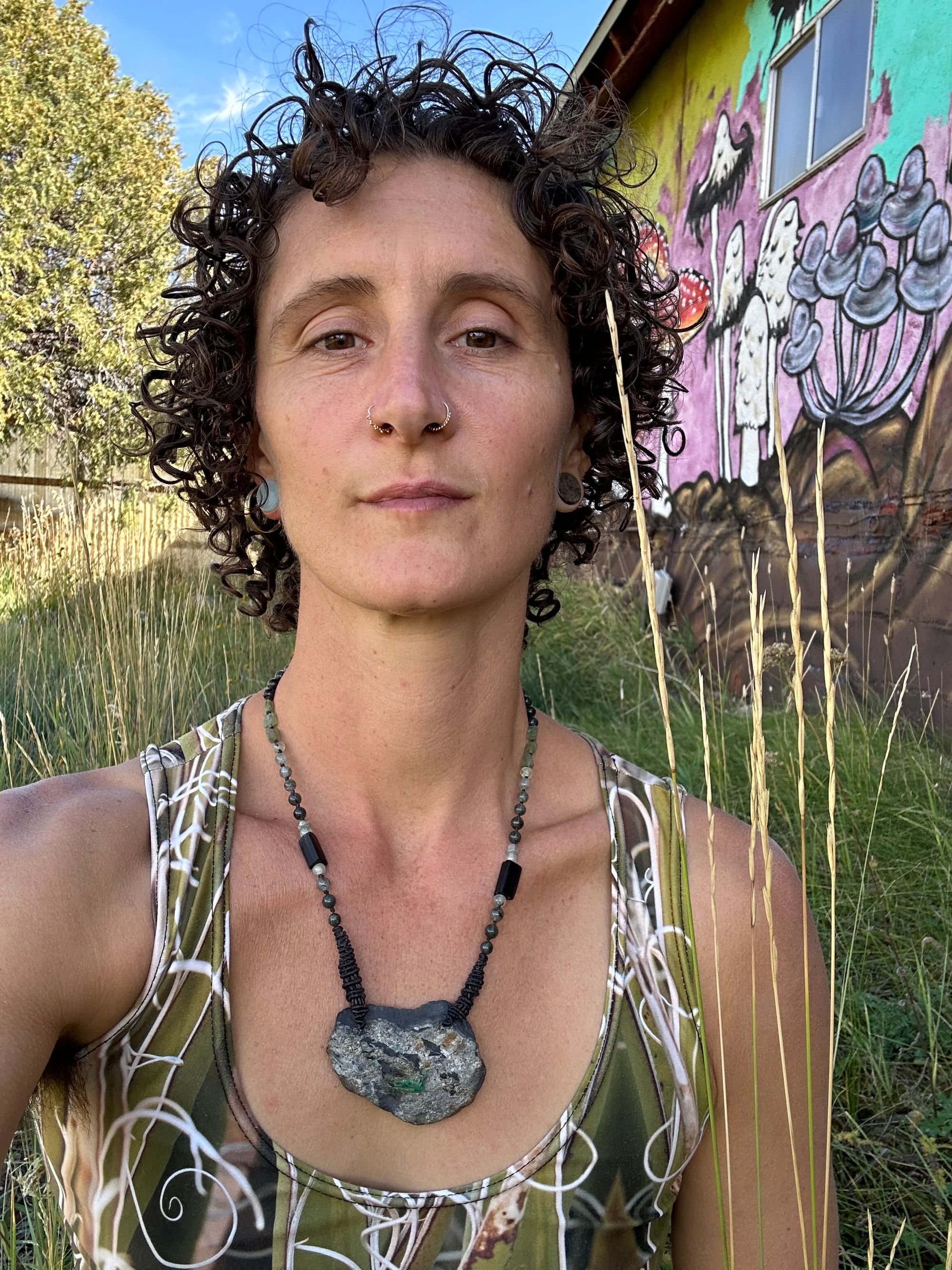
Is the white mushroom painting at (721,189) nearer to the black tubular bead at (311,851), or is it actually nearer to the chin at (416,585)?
the chin at (416,585)

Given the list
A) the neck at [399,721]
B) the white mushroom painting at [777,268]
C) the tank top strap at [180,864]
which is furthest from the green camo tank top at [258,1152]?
the white mushroom painting at [777,268]

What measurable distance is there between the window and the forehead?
4541 millimetres

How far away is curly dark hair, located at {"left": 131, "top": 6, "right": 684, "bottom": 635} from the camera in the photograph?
1610 millimetres

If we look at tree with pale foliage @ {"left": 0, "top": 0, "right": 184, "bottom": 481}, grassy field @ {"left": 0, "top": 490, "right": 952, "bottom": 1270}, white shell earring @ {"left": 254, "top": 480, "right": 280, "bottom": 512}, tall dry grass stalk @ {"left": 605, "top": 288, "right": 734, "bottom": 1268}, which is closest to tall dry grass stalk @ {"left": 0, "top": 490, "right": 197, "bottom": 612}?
grassy field @ {"left": 0, "top": 490, "right": 952, "bottom": 1270}

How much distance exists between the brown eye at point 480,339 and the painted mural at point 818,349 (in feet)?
3.19

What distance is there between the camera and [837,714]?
4.02 metres

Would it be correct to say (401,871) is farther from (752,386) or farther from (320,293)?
(752,386)

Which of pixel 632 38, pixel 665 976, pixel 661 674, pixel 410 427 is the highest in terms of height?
pixel 632 38

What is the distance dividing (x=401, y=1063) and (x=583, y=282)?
125cm

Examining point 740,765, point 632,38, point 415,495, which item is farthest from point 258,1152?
point 632,38

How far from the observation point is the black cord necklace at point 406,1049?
46.9 inches

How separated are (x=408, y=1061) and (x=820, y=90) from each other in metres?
6.14

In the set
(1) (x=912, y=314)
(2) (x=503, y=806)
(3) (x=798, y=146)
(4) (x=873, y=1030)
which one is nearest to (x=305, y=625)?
(2) (x=503, y=806)

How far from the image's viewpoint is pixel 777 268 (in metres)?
6.09
